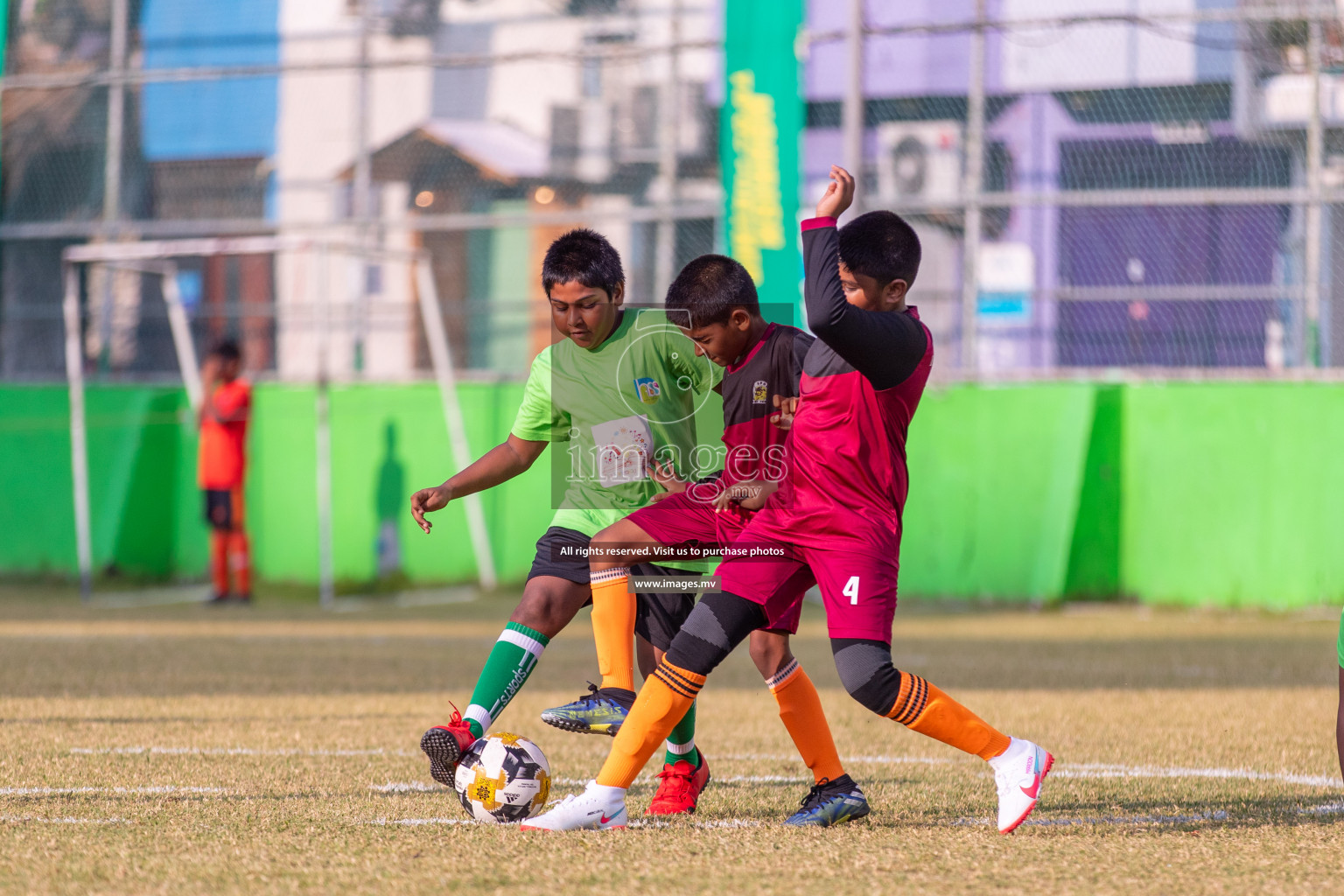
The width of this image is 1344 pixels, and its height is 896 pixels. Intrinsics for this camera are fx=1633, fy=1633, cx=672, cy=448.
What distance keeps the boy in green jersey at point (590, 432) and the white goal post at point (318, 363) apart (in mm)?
7830

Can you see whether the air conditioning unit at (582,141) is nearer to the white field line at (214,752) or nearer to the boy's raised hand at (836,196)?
the white field line at (214,752)

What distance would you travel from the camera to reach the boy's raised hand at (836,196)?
3.91m

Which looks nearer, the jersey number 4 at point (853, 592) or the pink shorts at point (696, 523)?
the jersey number 4 at point (853, 592)

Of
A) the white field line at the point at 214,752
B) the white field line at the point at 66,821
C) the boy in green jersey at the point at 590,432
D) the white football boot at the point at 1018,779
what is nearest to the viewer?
the white football boot at the point at 1018,779

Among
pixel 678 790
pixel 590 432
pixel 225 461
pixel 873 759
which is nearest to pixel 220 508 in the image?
pixel 225 461

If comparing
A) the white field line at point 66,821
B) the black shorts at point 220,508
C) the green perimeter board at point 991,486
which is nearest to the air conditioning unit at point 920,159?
the green perimeter board at point 991,486

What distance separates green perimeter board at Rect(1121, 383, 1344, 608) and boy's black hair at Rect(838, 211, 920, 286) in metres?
8.42

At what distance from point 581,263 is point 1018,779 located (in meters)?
1.83

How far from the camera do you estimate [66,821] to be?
13.6 feet

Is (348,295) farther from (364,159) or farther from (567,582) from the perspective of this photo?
(567,582)

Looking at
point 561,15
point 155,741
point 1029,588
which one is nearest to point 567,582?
point 155,741

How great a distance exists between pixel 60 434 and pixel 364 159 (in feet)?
12.0

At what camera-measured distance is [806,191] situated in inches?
589

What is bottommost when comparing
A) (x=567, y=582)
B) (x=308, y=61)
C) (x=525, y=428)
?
(x=567, y=582)
